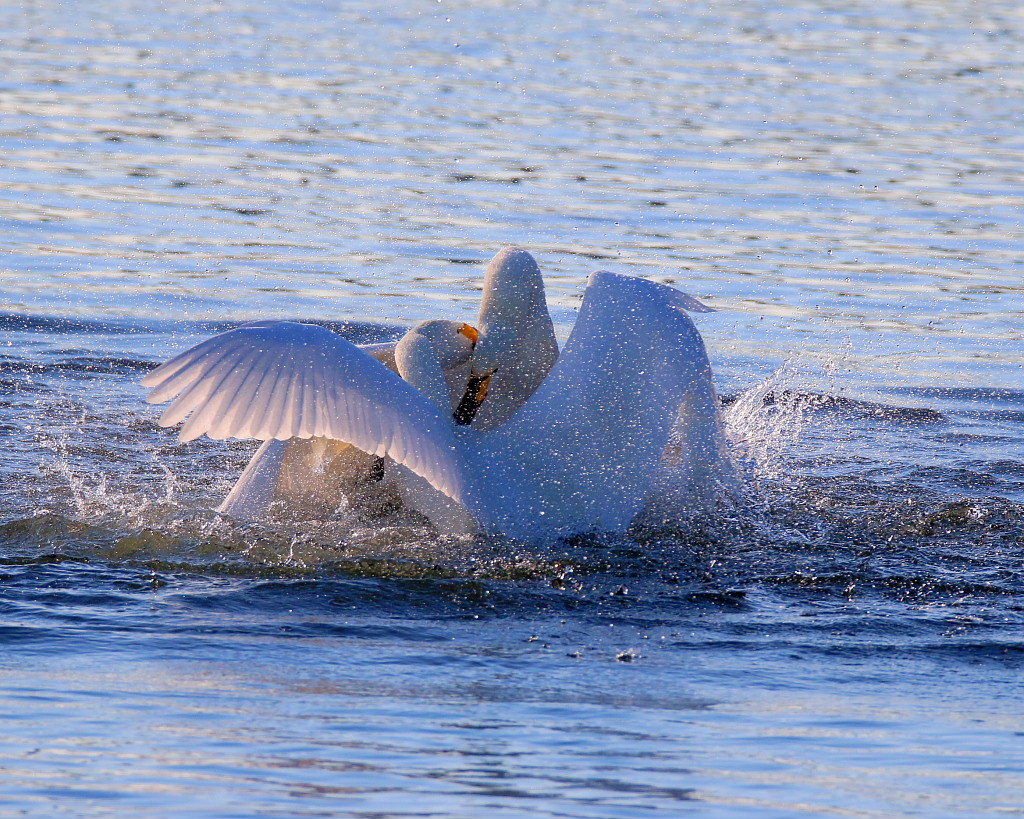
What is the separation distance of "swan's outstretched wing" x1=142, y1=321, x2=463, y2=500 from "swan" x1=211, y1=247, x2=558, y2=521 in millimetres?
623

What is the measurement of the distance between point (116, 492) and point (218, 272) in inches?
173

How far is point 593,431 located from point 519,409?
47cm

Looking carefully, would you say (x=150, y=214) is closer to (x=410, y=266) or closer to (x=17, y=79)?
(x=410, y=266)

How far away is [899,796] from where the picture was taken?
4215mm

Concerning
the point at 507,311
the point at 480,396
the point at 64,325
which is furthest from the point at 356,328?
the point at 507,311

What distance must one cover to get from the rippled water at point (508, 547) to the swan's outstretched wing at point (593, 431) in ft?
0.60

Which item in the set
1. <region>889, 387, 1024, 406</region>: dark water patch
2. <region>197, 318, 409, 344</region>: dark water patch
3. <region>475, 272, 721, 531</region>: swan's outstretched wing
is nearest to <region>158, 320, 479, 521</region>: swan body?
<region>475, 272, 721, 531</region>: swan's outstretched wing

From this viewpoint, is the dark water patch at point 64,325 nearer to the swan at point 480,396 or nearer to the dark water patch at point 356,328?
the dark water patch at point 356,328

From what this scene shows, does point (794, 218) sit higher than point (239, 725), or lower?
higher

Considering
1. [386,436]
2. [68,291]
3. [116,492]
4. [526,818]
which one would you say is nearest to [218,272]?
[68,291]

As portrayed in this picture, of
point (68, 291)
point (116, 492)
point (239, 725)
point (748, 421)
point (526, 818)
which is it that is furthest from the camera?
point (68, 291)

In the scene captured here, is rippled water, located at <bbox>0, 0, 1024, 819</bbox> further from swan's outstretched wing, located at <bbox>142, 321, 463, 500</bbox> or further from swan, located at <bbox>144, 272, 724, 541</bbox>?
swan's outstretched wing, located at <bbox>142, 321, 463, 500</bbox>

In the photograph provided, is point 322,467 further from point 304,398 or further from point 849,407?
point 849,407

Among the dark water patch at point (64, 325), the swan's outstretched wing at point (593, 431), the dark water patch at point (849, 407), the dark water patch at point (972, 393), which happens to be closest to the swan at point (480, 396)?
the swan's outstretched wing at point (593, 431)
